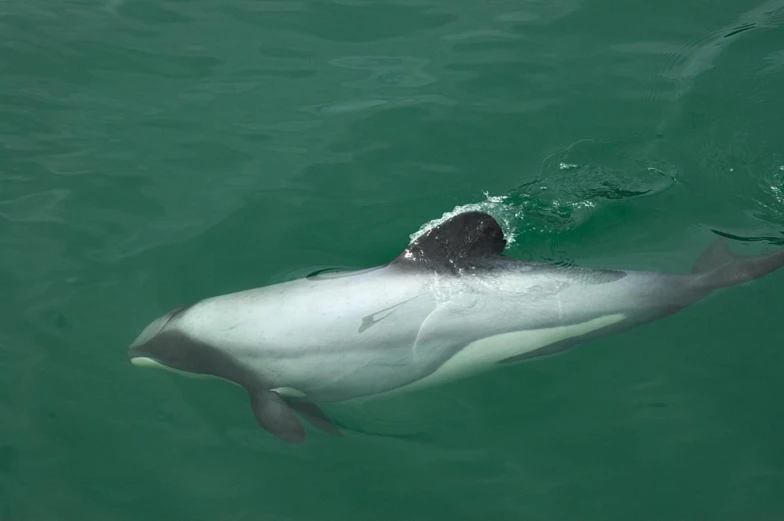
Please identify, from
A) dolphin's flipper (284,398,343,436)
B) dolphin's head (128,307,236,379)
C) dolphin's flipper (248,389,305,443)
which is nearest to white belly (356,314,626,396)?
dolphin's flipper (284,398,343,436)

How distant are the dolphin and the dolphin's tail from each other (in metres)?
0.52

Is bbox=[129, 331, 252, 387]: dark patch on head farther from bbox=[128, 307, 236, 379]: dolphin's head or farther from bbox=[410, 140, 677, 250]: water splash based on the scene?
bbox=[410, 140, 677, 250]: water splash

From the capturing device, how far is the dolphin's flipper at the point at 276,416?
23.4ft

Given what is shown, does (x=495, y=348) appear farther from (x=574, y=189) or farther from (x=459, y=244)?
(x=574, y=189)

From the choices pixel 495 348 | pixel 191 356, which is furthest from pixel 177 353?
pixel 495 348

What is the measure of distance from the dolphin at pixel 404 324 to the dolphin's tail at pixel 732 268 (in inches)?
20.5

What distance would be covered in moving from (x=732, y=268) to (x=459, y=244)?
2.79 meters

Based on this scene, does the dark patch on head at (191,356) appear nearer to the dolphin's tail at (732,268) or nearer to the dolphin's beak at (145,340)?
the dolphin's beak at (145,340)

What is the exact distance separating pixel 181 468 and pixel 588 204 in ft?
16.5

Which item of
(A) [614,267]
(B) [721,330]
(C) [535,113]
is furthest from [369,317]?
(C) [535,113]

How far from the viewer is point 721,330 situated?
7887mm

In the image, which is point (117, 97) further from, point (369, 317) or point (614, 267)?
point (614, 267)

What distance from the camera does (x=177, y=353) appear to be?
24.9 feet

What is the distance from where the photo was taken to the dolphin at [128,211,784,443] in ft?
23.8
